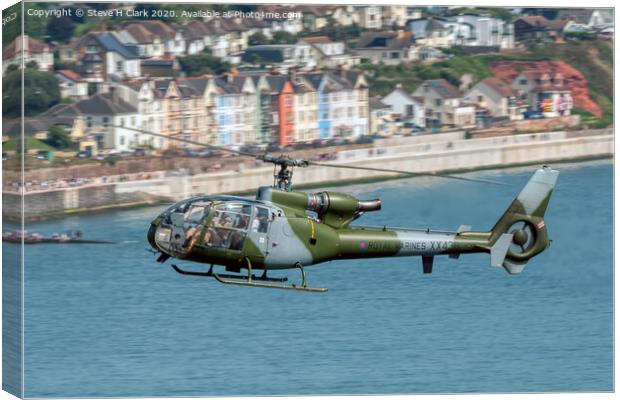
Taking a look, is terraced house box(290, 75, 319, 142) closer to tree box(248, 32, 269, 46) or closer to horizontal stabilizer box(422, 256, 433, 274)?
tree box(248, 32, 269, 46)

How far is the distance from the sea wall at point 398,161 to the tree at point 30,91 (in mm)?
2606

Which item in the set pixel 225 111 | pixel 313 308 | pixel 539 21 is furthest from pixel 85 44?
pixel 539 21

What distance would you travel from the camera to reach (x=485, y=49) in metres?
35.6

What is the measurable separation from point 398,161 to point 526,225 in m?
11.3

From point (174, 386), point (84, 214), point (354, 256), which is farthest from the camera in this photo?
point (84, 214)

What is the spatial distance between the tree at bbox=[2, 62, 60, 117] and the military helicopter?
7176 millimetres

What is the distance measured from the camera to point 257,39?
3381 cm

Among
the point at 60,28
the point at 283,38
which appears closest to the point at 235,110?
the point at 283,38

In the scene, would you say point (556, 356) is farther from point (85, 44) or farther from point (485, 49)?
point (85, 44)

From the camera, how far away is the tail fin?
2580 cm

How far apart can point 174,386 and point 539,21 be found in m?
10.1

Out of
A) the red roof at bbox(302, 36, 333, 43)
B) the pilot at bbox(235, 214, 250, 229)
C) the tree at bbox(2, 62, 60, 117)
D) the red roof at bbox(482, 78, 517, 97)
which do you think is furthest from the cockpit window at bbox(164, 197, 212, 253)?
the red roof at bbox(482, 78, 517, 97)

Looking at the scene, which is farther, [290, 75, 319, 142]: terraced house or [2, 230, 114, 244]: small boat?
[290, 75, 319, 142]: terraced house

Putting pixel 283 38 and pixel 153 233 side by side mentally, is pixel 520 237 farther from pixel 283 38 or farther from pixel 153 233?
pixel 283 38
